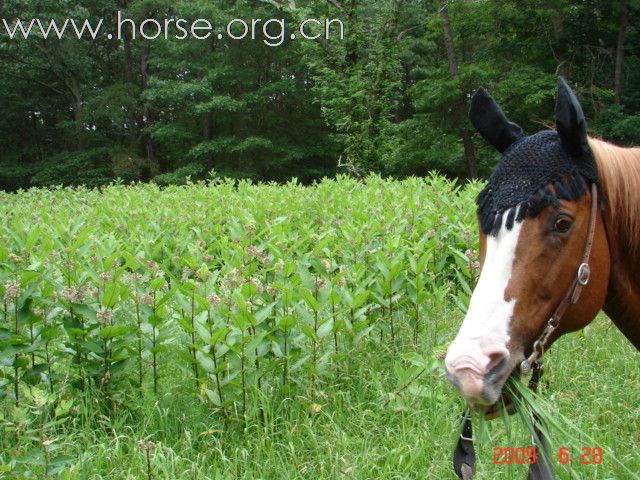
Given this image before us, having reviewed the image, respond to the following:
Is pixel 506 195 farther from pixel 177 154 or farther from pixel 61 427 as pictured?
pixel 177 154

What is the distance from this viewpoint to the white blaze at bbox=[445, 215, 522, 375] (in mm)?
1690

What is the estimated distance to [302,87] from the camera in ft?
96.6

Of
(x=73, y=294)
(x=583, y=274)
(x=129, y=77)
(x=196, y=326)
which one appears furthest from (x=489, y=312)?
(x=129, y=77)

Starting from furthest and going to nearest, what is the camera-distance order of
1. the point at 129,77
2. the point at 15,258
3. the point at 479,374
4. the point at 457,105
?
the point at 129,77 → the point at 457,105 → the point at 15,258 → the point at 479,374

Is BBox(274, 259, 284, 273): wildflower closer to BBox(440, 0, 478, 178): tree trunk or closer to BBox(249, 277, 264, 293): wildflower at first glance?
BBox(249, 277, 264, 293): wildflower

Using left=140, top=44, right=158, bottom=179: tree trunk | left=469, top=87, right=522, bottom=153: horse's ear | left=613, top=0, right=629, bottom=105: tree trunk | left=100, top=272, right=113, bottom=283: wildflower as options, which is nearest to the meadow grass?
left=100, top=272, right=113, bottom=283: wildflower

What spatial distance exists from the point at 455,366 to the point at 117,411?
2264mm

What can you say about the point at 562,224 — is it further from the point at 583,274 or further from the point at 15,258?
the point at 15,258

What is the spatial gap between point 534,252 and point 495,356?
347 millimetres

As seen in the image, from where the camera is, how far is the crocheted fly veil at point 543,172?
72.4 inches

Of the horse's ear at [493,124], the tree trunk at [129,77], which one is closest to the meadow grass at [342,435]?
the horse's ear at [493,124]

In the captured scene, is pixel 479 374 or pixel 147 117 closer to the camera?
pixel 479 374
